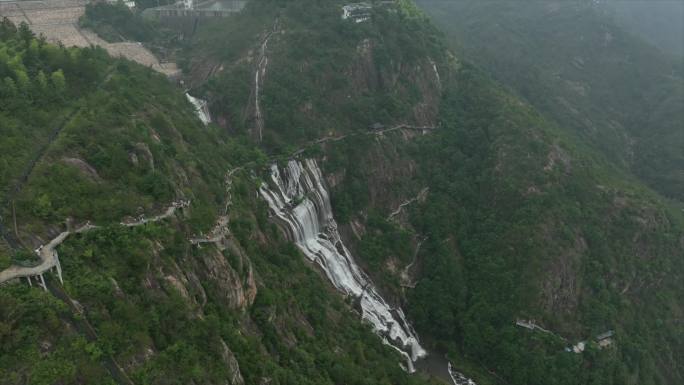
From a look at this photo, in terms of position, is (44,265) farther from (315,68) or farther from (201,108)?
(315,68)

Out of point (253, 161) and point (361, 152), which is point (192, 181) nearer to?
point (253, 161)

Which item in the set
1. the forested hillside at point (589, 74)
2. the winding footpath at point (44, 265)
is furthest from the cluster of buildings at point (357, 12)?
the winding footpath at point (44, 265)

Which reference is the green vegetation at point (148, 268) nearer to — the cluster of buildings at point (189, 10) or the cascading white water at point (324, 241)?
the cascading white water at point (324, 241)

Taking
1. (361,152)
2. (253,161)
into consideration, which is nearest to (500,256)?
(361,152)

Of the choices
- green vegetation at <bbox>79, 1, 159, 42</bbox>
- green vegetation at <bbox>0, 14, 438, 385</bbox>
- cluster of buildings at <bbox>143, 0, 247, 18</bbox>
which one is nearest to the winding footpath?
green vegetation at <bbox>0, 14, 438, 385</bbox>

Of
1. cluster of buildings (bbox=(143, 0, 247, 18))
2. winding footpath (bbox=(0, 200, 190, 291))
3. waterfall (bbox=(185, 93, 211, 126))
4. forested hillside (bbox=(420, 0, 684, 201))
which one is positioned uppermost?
winding footpath (bbox=(0, 200, 190, 291))

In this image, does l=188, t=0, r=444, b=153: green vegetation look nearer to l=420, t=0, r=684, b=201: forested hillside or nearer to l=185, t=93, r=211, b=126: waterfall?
l=185, t=93, r=211, b=126: waterfall
